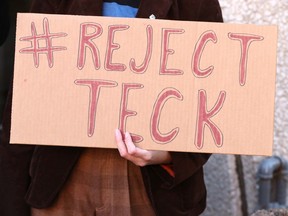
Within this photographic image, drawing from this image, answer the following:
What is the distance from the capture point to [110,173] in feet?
7.32

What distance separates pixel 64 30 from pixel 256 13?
164 cm

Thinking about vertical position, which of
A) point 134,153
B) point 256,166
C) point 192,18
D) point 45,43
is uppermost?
point 192,18

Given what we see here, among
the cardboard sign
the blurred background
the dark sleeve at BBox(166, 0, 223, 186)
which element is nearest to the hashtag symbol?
the cardboard sign

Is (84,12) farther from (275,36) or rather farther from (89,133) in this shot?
(275,36)

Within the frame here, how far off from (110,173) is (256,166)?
156 centimetres

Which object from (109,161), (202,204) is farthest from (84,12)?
(202,204)

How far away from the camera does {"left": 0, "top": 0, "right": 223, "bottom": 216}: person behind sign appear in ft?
7.31

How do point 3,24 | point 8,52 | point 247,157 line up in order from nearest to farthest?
point 3,24 → point 247,157 → point 8,52

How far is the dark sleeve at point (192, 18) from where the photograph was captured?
221 cm

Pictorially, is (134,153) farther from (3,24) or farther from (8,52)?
(8,52)

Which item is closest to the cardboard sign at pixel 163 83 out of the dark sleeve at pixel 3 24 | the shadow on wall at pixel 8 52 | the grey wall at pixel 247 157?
the dark sleeve at pixel 3 24

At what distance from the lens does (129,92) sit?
2.07m

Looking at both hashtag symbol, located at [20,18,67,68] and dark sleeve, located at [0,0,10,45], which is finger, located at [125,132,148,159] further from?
dark sleeve, located at [0,0,10,45]

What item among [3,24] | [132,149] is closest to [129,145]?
[132,149]
